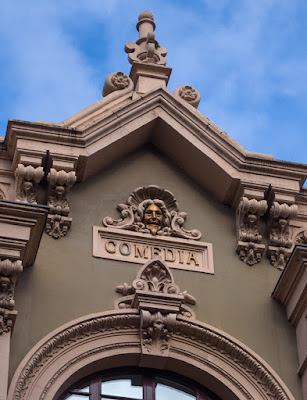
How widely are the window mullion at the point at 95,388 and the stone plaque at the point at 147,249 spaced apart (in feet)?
7.05

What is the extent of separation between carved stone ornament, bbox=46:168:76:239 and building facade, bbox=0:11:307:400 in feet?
0.07

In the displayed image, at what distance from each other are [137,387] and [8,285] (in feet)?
8.23

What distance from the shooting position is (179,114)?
74.2ft

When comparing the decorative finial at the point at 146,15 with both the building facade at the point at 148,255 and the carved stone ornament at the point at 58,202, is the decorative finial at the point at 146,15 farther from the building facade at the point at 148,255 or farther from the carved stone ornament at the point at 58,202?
the carved stone ornament at the point at 58,202

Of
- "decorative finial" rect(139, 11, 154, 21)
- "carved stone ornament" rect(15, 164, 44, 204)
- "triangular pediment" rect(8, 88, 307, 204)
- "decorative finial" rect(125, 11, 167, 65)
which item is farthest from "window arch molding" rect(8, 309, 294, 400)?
"decorative finial" rect(139, 11, 154, 21)

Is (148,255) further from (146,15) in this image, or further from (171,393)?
(146,15)

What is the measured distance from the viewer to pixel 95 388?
64.1ft

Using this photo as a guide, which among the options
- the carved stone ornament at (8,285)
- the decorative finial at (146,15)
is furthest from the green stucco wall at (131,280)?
the decorative finial at (146,15)

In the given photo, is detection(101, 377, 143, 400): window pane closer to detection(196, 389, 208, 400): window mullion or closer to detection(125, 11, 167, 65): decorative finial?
detection(196, 389, 208, 400): window mullion

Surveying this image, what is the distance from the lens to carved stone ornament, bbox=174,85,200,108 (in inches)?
928

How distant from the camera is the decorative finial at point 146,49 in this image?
79.0 feet

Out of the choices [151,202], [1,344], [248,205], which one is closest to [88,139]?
[151,202]

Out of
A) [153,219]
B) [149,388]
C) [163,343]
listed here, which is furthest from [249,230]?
[149,388]

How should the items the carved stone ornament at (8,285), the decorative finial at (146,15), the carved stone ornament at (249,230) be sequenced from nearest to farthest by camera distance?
the carved stone ornament at (8,285), the carved stone ornament at (249,230), the decorative finial at (146,15)
